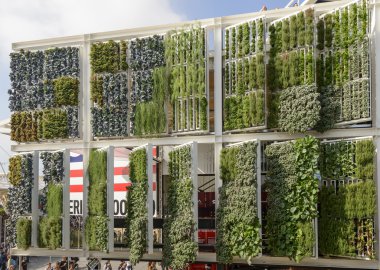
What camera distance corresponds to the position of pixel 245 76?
17547 millimetres

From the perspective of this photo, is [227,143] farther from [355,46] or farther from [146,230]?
[355,46]

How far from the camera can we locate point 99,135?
64.8 feet

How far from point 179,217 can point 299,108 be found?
5592 millimetres

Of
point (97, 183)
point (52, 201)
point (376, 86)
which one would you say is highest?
point (376, 86)

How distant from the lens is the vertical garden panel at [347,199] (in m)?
15.6

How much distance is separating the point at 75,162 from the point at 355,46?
12.2m

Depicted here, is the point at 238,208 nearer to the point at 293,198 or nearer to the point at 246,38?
the point at 293,198

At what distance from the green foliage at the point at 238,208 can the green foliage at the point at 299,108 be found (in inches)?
54.0

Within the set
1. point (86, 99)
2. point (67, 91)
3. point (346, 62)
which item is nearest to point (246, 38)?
point (346, 62)

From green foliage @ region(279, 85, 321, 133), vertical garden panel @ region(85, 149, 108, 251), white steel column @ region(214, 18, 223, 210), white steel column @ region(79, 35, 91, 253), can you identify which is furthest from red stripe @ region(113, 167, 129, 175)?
green foliage @ region(279, 85, 321, 133)

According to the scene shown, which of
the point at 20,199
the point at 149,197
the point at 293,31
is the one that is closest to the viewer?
the point at 293,31

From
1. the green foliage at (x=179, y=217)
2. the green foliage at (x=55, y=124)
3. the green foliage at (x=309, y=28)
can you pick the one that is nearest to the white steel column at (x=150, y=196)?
→ the green foliage at (x=179, y=217)

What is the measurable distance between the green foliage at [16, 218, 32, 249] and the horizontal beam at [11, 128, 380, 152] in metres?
2.98

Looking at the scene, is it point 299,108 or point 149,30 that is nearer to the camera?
point 299,108
